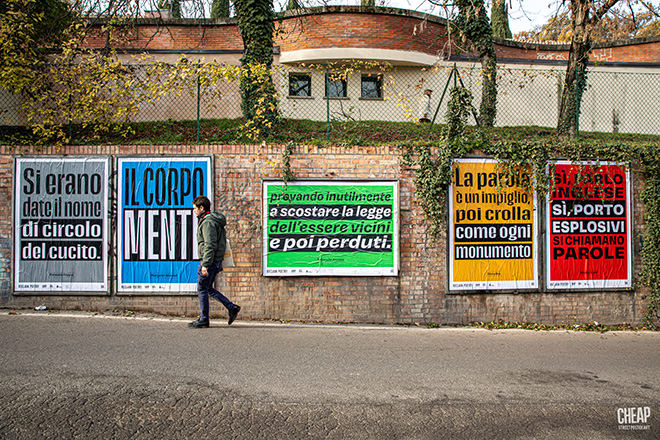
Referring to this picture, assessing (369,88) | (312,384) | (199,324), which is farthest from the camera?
(369,88)

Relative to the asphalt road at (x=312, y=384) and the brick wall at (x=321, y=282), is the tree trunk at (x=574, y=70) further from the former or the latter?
the asphalt road at (x=312, y=384)

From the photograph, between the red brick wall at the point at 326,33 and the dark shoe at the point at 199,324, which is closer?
the dark shoe at the point at 199,324

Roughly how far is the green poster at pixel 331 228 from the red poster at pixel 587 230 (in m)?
2.72

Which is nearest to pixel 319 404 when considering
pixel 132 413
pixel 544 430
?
pixel 132 413

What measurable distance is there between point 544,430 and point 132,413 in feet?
11.0

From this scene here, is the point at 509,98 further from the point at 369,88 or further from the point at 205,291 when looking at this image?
the point at 205,291

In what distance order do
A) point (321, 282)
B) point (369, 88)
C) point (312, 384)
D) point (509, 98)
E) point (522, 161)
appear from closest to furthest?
1. point (312, 384)
2. point (321, 282)
3. point (522, 161)
4. point (369, 88)
5. point (509, 98)

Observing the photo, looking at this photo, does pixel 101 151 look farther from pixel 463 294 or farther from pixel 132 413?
pixel 463 294

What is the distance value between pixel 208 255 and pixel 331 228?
2.20 metres

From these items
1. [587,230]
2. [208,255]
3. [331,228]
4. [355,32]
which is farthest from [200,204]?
[355,32]

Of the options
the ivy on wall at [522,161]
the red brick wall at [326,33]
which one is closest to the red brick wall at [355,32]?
the red brick wall at [326,33]

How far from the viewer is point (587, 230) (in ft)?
27.6

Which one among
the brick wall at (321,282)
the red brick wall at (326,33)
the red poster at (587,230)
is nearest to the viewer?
the brick wall at (321,282)

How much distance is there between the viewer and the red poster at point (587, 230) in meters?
8.34
